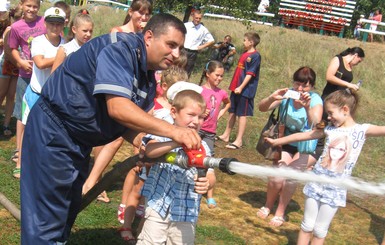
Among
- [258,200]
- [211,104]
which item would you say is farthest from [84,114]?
[258,200]

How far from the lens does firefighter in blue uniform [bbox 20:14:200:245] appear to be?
9.46 ft

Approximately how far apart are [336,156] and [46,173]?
8.56ft

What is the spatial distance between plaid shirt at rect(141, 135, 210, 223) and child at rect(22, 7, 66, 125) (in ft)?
7.01

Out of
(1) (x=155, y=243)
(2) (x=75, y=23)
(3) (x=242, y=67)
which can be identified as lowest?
(1) (x=155, y=243)

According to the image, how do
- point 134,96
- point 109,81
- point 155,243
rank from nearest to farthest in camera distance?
point 109,81, point 134,96, point 155,243

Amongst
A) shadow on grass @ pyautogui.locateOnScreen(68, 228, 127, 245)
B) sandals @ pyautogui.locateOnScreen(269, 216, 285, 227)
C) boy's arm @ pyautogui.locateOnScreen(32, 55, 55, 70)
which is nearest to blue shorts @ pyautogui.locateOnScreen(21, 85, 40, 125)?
boy's arm @ pyautogui.locateOnScreen(32, 55, 55, 70)

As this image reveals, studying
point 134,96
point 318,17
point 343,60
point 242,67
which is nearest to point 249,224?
point 343,60

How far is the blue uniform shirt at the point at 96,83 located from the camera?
2925mm

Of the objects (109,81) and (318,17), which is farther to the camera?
(318,17)

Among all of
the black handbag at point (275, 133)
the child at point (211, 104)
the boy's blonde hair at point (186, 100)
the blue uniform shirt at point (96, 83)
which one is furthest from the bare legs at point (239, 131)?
the blue uniform shirt at point (96, 83)

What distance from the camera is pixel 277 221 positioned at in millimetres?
5984

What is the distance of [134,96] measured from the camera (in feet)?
10.4

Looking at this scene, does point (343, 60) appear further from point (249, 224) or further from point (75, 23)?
point (75, 23)

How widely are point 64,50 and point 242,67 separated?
477cm
